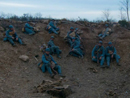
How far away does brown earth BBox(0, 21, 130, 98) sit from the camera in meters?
7.61

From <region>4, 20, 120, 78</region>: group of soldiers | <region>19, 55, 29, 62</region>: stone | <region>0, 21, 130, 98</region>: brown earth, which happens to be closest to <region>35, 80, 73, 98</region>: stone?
<region>0, 21, 130, 98</region>: brown earth

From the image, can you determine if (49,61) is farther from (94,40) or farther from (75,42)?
(94,40)

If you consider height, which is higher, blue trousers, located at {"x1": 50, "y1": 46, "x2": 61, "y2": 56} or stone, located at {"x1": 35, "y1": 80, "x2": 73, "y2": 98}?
blue trousers, located at {"x1": 50, "y1": 46, "x2": 61, "y2": 56}

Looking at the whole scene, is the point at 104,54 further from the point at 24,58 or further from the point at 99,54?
the point at 24,58

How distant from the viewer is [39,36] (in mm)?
14031

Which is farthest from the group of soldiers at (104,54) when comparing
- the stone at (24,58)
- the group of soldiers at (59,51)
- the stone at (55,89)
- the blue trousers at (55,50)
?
the stone at (55,89)

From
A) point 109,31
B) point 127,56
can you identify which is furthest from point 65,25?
point 127,56

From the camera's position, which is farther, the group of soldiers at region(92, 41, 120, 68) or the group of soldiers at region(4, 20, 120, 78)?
the group of soldiers at region(92, 41, 120, 68)

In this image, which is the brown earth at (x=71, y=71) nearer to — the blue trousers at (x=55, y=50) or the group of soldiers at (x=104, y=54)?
the group of soldiers at (x=104, y=54)

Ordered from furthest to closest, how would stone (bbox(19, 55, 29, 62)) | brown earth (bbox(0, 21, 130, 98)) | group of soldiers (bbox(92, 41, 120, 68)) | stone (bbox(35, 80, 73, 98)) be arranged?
group of soldiers (bbox(92, 41, 120, 68)) → stone (bbox(19, 55, 29, 62)) → brown earth (bbox(0, 21, 130, 98)) → stone (bbox(35, 80, 73, 98))

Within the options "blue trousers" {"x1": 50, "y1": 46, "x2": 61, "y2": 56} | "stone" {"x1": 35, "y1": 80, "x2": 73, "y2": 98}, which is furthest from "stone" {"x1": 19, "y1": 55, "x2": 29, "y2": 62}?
"stone" {"x1": 35, "y1": 80, "x2": 73, "y2": 98}

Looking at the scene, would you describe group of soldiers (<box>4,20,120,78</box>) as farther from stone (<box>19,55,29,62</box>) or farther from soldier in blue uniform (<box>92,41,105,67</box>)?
stone (<box>19,55,29,62</box>)

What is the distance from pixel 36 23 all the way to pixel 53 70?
7619 mm

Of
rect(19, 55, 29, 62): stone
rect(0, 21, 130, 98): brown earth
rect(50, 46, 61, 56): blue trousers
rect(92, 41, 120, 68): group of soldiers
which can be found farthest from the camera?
rect(50, 46, 61, 56): blue trousers
